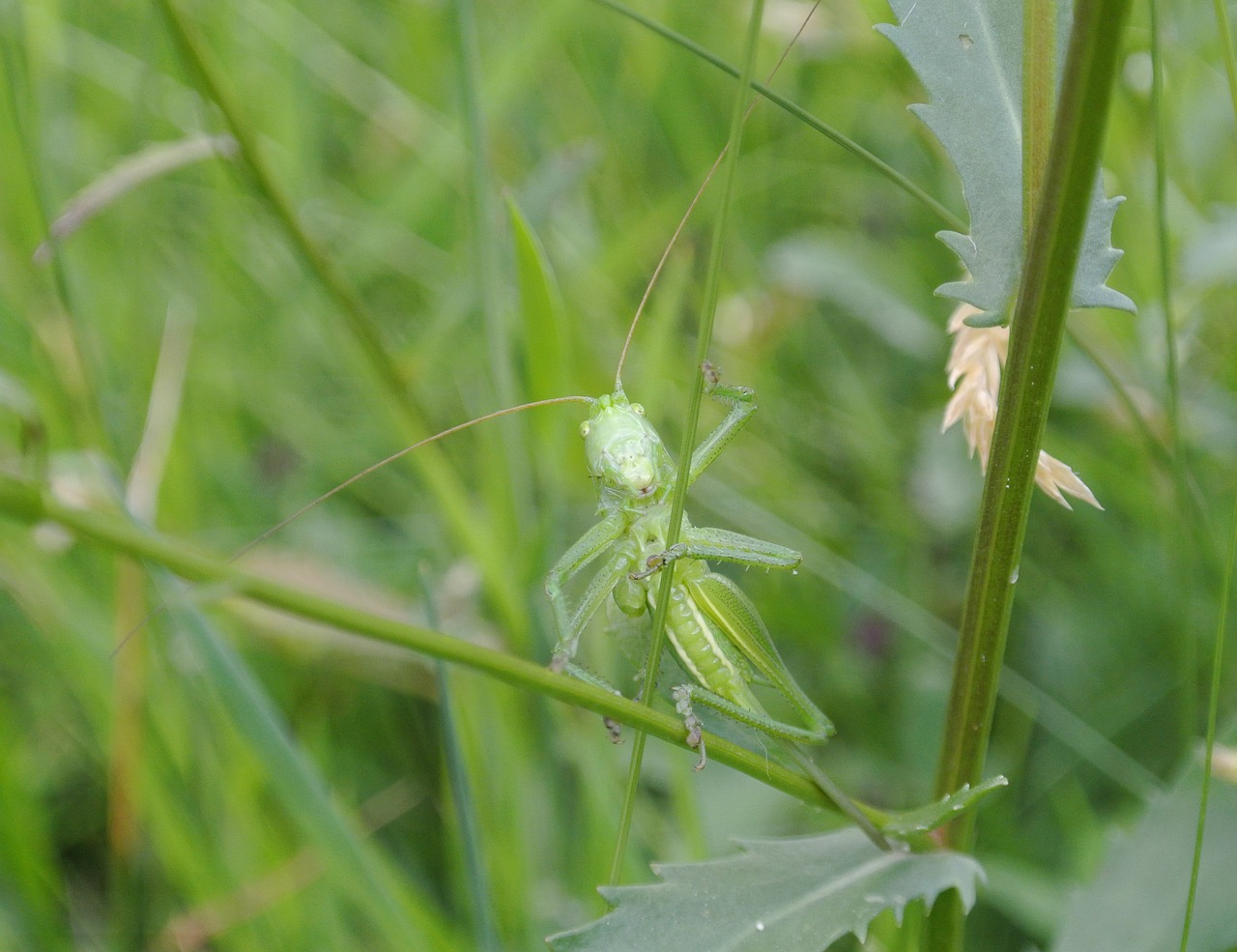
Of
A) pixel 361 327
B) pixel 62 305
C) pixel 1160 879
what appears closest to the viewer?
pixel 1160 879

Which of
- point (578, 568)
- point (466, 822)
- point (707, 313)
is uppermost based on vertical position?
point (707, 313)

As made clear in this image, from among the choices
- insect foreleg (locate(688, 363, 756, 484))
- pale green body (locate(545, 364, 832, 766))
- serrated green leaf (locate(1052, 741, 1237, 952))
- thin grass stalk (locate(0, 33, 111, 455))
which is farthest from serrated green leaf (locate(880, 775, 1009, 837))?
thin grass stalk (locate(0, 33, 111, 455))

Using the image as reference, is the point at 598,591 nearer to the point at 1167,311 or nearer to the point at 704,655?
the point at 704,655

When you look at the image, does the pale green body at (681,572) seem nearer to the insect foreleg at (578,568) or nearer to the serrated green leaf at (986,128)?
the insect foreleg at (578,568)

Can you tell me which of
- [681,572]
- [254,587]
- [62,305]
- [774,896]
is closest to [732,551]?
[681,572]

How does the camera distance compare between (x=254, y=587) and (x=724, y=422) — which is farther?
(x=724, y=422)

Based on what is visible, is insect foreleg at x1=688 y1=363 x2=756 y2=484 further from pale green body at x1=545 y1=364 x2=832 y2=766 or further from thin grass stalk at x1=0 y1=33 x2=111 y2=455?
thin grass stalk at x1=0 y1=33 x2=111 y2=455
